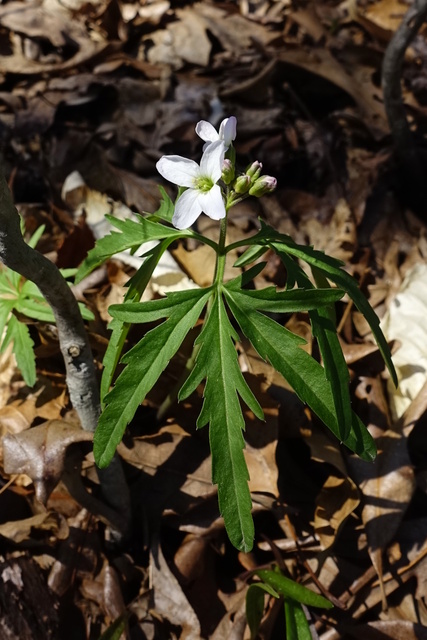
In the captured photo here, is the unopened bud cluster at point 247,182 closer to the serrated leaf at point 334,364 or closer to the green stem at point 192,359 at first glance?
the green stem at point 192,359

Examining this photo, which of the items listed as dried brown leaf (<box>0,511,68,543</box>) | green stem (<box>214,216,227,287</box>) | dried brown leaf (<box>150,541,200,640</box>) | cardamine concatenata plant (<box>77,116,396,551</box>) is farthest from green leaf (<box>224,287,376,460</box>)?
dried brown leaf (<box>0,511,68,543</box>)

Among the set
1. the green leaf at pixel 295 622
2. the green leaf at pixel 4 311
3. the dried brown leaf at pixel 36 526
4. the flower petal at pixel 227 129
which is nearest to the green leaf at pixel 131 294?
the flower petal at pixel 227 129

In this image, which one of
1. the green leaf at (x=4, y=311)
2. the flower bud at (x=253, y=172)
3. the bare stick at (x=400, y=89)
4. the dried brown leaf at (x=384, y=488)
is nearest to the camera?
the flower bud at (x=253, y=172)

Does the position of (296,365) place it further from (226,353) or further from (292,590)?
(292,590)

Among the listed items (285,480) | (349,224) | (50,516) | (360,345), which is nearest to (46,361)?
(50,516)

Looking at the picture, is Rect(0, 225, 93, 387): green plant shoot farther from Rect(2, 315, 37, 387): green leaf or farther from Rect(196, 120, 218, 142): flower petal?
Rect(196, 120, 218, 142): flower petal

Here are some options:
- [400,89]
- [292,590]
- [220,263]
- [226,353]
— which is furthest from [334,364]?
[400,89]
